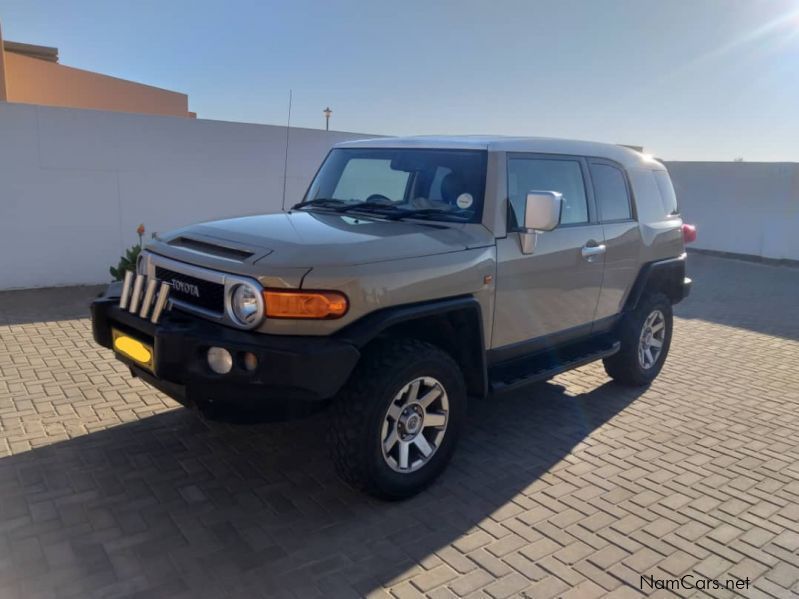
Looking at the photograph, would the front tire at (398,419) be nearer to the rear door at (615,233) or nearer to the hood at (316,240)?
the hood at (316,240)

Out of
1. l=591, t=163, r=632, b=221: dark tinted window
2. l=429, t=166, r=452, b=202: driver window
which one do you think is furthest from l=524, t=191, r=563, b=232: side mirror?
l=591, t=163, r=632, b=221: dark tinted window

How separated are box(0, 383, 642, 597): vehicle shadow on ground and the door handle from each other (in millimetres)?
1334

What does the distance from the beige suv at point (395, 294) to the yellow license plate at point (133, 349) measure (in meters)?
0.01

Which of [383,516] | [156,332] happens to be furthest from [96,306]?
[383,516]

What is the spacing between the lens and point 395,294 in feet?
11.1

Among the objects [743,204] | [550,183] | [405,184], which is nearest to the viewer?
[405,184]

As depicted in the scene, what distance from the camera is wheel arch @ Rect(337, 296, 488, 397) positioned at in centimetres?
348

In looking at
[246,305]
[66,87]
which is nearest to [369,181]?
[246,305]

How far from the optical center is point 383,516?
138 inches

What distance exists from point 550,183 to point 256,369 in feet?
8.88

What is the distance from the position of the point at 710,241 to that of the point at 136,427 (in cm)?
1533

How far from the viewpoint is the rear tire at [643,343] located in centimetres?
550

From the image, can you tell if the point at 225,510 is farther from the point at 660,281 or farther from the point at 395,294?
the point at 660,281

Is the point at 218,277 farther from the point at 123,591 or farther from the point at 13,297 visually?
the point at 13,297
